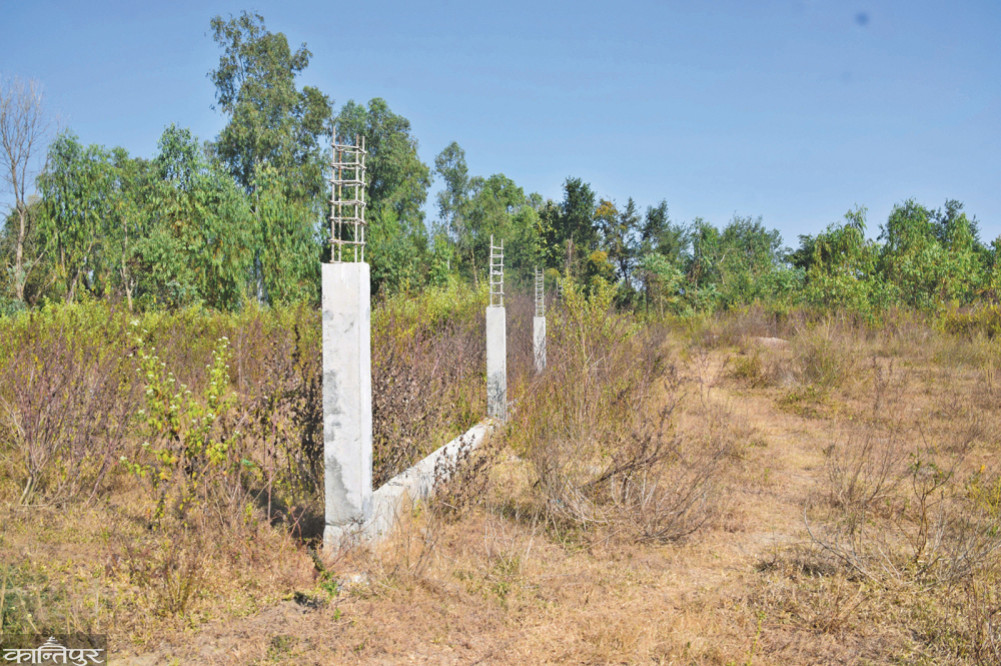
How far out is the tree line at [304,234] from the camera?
A: 60.6ft

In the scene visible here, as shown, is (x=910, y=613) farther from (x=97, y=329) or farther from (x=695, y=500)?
(x=97, y=329)

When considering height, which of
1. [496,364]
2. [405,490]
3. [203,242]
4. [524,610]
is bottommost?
[524,610]

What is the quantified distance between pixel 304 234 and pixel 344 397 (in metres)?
18.5

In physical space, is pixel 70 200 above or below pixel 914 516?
above

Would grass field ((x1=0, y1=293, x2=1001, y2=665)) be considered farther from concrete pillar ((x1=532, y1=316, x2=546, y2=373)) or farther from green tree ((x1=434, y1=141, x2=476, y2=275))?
green tree ((x1=434, y1=141, x2=476, y2=275))

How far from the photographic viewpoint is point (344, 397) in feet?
13.6

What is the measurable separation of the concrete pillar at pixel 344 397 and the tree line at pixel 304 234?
67cm

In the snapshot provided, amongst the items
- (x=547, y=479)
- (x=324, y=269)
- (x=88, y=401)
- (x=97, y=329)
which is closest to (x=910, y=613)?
(x=547, y=479)

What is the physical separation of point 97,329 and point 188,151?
601 inches

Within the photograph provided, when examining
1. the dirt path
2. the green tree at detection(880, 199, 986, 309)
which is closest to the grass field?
the dirt path

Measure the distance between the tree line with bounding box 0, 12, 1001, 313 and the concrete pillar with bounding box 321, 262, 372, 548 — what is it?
26.3 inches

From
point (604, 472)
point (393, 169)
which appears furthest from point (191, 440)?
point (393, 169)

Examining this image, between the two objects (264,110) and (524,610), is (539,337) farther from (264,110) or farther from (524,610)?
(264,110)

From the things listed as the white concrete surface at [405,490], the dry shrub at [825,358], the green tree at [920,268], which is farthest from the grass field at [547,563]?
the green tree at [920,268]
